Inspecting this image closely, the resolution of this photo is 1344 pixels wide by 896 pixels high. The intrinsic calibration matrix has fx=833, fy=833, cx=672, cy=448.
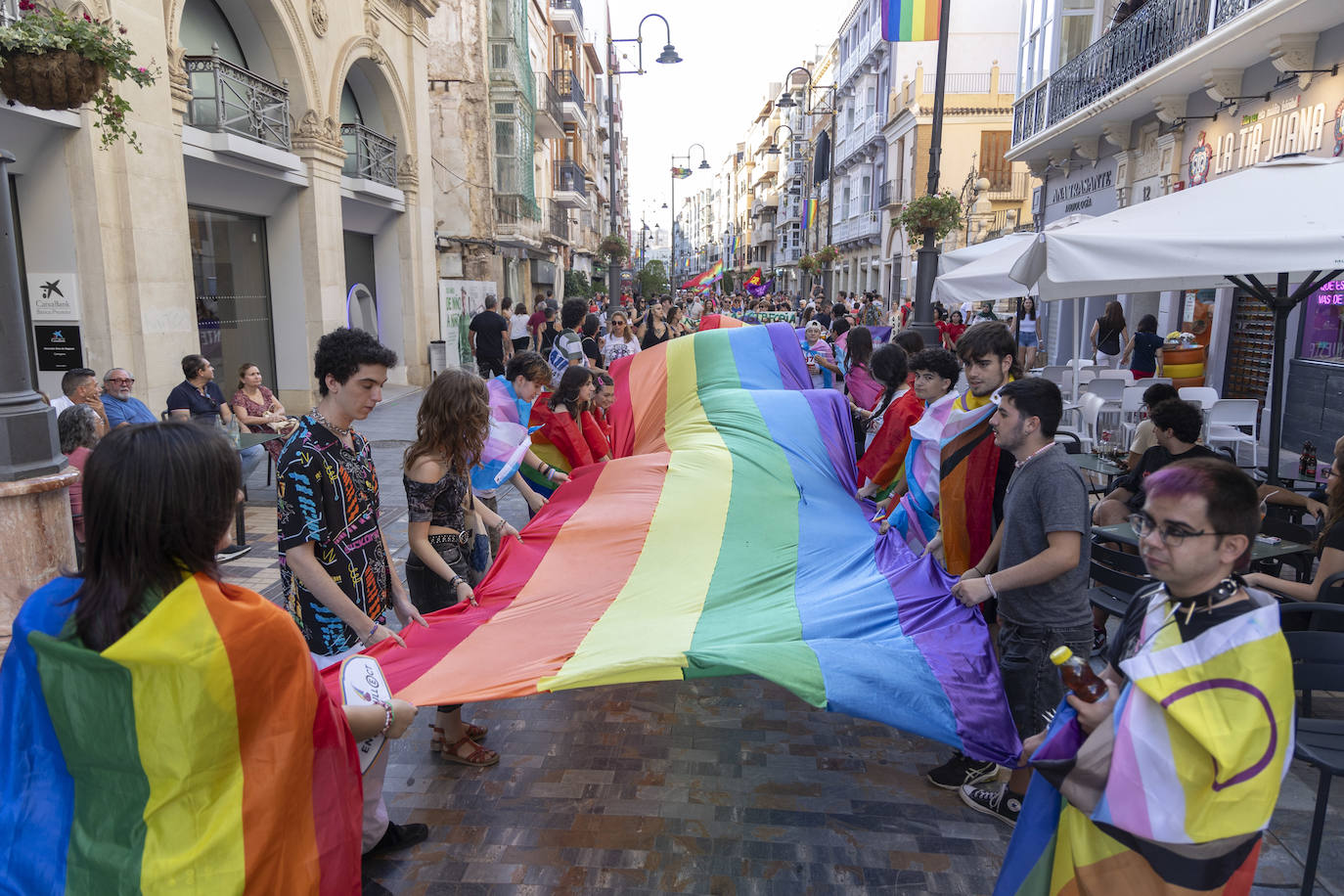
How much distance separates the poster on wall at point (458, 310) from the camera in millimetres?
18297

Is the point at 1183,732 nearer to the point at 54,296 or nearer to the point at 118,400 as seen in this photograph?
the point at 118,400

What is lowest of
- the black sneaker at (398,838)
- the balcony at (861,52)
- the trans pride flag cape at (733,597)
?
the black sneaker at (398,838)

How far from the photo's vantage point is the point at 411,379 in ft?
58.3

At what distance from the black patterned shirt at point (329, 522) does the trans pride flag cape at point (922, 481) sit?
262 cm

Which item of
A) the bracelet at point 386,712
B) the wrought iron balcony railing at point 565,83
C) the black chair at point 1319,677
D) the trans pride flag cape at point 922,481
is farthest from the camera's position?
the wrought iron balcony railing at point 565,83

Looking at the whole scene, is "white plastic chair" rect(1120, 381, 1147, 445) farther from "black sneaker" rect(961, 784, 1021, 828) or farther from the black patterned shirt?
the black patterned shirt

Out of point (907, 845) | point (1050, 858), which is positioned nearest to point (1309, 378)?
point (907, 845)

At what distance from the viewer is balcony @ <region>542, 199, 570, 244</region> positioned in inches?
1303

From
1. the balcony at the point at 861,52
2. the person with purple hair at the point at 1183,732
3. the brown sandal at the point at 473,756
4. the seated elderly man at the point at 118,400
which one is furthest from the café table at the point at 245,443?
the balcony at the point at 861,52

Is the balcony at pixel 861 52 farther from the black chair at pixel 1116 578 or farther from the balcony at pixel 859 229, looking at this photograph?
the black chair at pixel 1116 578

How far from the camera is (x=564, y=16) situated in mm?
37125

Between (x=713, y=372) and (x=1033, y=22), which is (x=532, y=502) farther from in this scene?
(x=1033, y=22)

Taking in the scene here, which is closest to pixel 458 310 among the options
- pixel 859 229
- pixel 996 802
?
pixel 996 802

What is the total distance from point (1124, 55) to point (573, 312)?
420 inches
